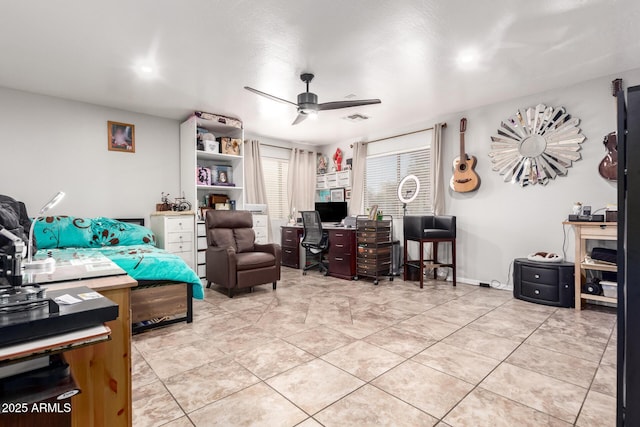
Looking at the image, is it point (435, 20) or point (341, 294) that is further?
point (341, 294)

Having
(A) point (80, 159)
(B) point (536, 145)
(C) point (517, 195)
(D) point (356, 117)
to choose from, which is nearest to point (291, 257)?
(D) point (356, 117)

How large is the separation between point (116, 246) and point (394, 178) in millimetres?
4224

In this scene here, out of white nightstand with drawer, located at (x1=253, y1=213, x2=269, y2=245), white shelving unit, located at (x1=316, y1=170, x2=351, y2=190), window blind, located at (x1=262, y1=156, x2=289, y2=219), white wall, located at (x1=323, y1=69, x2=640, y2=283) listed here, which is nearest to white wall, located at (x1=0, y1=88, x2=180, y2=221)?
white nightstand with drawer, located at (x1=253, y1=213, x2=269, y2=245)

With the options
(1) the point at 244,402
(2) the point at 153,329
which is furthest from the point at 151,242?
(1) the point at 244,402

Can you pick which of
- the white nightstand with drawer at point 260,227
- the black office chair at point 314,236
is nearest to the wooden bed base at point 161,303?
the white nightstand with drawer at point 260,227

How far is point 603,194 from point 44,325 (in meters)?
4.63

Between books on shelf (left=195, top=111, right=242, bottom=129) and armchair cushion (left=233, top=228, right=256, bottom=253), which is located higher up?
books on shelf (left=195, top=111, right=242, bottom=129)

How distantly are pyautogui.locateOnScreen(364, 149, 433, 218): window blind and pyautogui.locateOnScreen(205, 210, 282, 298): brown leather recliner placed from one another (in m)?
2.33

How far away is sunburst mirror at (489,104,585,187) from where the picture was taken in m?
3.61

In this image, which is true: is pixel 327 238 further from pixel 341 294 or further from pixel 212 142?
pixel 212 142

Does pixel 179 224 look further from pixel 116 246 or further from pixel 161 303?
pixel 161 303

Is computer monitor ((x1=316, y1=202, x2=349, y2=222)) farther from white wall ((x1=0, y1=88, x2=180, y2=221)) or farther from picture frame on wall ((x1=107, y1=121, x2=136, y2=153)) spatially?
picture frame on wall ((x1=107, y1=121, x2=136, y2=153))

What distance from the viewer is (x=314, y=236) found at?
16.7 feet

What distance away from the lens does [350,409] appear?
1619 mm
